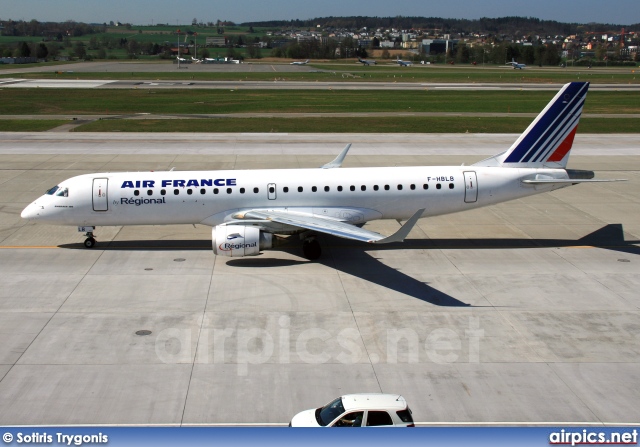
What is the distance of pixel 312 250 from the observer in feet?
90.0

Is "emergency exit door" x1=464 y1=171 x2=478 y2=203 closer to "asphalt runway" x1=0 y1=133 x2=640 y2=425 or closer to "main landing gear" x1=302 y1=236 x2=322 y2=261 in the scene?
"asphalt runway" x1=0 y1=133 x2=640 y2=425

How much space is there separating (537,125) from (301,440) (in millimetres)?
25196

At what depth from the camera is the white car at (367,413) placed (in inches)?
520

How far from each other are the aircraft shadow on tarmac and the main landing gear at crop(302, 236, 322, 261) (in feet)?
0.85

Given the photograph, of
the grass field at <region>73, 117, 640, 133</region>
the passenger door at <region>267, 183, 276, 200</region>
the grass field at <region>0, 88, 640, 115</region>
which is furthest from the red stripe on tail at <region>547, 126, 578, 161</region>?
the grass field at <region>0, 88, 640, 115</region>

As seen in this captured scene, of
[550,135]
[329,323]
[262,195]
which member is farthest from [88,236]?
[550,135]

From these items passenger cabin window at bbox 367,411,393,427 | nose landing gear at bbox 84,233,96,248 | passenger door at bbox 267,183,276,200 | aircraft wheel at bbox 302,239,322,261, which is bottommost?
nose landing gear at bbox 84,233,96,248

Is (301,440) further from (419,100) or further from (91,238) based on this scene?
(419,100)

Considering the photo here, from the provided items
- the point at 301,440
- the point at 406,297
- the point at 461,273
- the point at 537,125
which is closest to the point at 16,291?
the point at 406,297

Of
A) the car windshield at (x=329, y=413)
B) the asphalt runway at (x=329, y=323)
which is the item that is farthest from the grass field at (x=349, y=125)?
the car windshield at (x=329, y=413)

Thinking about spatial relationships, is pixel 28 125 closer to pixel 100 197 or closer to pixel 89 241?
pixel 89 241

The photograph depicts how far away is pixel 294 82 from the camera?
117875 millimetres

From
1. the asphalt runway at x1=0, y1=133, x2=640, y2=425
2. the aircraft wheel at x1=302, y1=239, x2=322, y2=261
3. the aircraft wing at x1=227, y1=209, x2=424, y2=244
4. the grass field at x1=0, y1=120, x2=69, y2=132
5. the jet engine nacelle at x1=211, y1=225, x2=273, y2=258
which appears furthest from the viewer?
the grass field at x1=0, y1=120, x2=69, y2=132

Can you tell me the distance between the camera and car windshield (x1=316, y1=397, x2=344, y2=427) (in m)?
13.6
